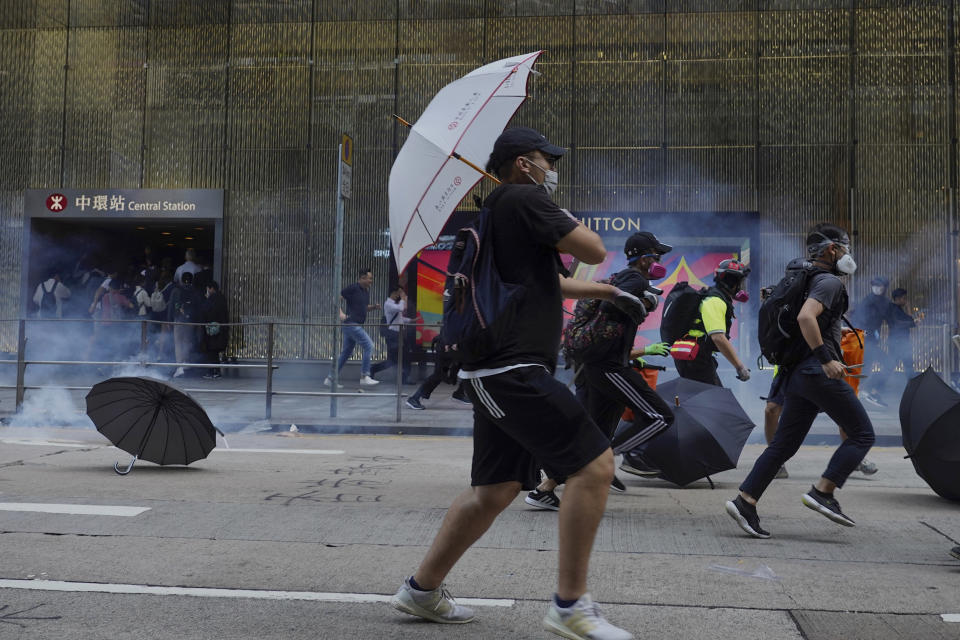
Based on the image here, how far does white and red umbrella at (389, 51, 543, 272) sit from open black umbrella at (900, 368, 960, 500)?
302 centimetres

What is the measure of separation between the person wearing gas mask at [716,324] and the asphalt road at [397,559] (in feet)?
2.72

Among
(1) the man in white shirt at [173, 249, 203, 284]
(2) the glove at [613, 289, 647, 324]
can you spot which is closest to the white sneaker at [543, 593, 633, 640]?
(2) the glove at [613, 289, 647, 324]

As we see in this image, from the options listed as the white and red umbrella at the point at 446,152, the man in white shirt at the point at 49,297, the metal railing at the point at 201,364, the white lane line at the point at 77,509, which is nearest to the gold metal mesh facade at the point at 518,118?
the man in white shirt at the point at 49,297

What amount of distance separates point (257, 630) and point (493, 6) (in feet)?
48.4

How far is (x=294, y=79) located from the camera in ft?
56.1

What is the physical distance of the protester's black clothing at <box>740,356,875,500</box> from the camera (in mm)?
5156

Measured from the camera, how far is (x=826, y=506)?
17.0 ft

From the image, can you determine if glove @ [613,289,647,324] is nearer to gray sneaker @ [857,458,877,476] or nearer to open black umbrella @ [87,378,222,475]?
open black umbrella @ [87,378,222,475]

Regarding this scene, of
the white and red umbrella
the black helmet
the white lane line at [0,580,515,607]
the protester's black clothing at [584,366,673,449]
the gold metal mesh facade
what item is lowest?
the white lane line at [0,580,515,607]

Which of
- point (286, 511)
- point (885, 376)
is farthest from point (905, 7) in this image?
point (286, 511)

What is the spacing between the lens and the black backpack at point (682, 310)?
735 cm

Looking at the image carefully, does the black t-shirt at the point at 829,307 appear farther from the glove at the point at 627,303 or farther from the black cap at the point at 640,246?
the glove at the point at 627,303

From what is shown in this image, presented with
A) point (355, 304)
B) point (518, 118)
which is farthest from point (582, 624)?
point (518, 118)

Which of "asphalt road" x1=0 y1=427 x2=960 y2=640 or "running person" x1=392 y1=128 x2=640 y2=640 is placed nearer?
"running person" x1=392 y1=128 x2=640 y2=640
